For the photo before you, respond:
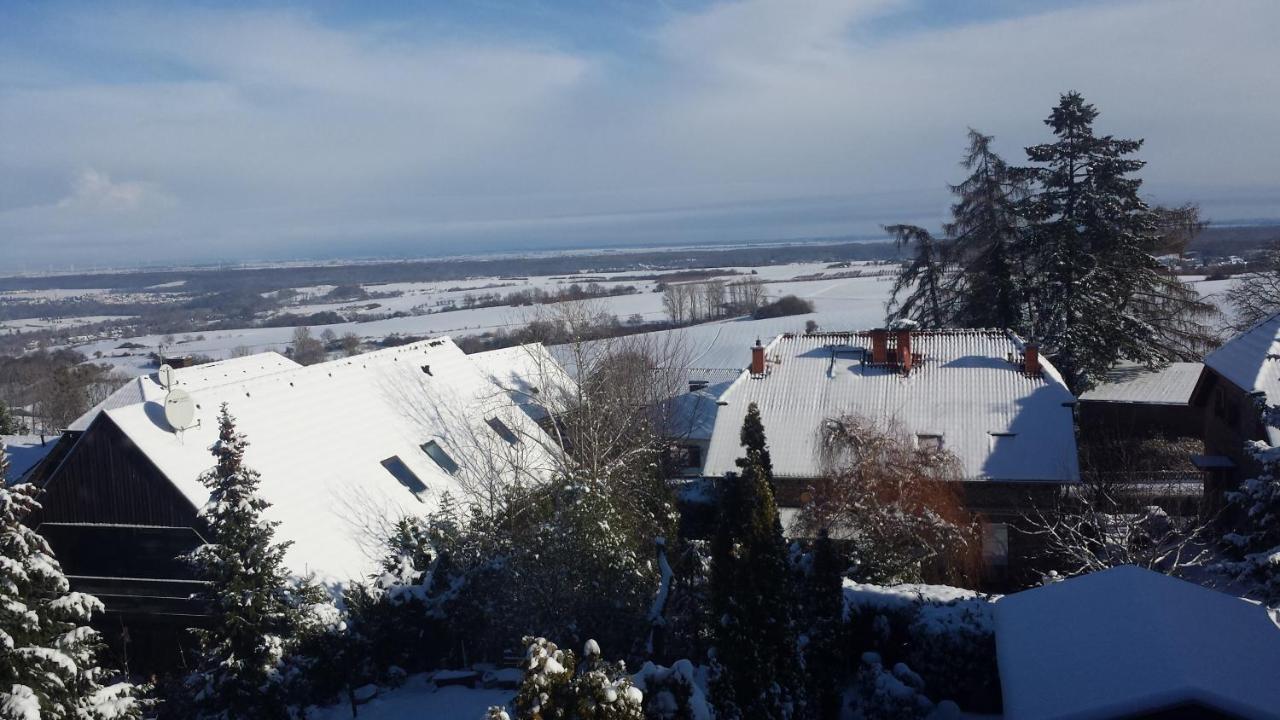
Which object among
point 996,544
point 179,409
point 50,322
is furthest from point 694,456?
point 50,322

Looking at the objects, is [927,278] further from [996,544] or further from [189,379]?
[189,379]

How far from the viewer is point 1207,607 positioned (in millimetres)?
9266

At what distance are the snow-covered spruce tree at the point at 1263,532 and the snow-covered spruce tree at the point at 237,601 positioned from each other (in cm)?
1362

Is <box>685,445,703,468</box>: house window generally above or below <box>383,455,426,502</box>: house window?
below

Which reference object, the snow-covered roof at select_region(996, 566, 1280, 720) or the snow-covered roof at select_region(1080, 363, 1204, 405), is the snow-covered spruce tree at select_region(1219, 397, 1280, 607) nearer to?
the snow-covered roof at select_region(996, 566, 1280, 720)

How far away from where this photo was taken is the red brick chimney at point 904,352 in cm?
2252

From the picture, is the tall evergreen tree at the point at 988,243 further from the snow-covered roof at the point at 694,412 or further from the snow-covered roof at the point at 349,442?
the snow-covered roof at the point at 349,442

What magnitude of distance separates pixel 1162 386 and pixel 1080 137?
942 cm

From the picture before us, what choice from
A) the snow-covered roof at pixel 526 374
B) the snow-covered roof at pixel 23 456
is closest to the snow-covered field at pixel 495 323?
the snow-covered roof at pixel 526 374

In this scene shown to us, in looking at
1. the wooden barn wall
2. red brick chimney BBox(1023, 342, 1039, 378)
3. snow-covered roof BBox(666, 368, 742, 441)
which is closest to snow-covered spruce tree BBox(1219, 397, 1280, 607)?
red brick chimney BBox(1023, 342, 1039, 378)

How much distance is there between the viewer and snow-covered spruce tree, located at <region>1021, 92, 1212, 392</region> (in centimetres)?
2877

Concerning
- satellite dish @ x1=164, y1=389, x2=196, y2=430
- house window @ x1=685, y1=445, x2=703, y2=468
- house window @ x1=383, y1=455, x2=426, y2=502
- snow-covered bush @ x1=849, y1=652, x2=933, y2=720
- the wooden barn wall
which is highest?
satellite dish @ x1=164, y1=389, x2=196, y2=430

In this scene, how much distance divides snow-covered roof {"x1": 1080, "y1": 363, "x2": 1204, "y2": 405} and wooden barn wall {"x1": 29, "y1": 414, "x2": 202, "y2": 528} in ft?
92.0

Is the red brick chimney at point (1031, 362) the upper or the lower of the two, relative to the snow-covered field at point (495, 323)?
upper
